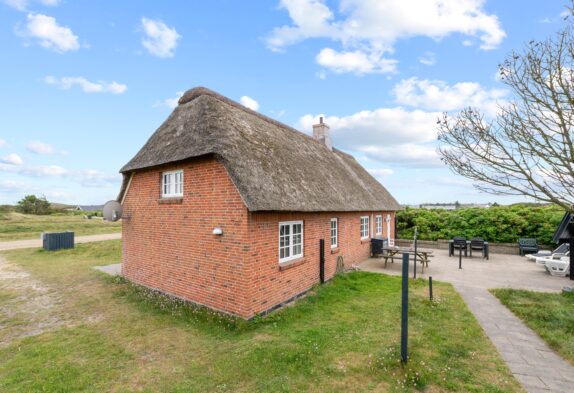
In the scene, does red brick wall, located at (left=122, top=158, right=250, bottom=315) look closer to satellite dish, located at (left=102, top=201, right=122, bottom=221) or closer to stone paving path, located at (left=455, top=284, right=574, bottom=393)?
satellite dish, located at (left=102, top=201, right=122, bottom=221)

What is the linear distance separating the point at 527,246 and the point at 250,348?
17760mm

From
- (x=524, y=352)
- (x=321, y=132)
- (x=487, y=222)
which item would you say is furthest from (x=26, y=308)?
(x=487, y=222)

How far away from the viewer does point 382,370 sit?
4.73 metres

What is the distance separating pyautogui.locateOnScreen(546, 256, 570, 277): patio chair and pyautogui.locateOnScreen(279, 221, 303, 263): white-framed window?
34.8 ft

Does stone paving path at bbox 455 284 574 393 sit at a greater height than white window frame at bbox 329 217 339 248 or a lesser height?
lesser

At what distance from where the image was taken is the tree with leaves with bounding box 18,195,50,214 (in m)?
48.0

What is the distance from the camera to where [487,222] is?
1784 cm

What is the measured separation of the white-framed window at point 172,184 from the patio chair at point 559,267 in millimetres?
14400

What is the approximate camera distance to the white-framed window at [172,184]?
332 inches

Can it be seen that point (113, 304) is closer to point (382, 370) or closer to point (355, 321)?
point (355, 321)

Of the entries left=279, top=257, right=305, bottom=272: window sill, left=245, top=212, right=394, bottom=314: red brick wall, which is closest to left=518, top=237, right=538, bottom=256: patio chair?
left=245, top=212, right=394, bottom=314: red brick wall

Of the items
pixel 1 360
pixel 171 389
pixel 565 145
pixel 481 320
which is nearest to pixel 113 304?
pixel 1 360

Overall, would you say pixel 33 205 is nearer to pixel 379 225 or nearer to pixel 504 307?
pixel 379 225

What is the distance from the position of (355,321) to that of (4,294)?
11084mm
